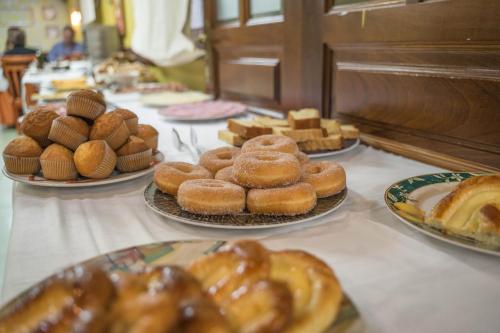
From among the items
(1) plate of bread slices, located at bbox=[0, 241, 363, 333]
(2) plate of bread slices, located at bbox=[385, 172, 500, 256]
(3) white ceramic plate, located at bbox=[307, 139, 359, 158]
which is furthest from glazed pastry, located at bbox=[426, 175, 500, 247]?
(3) white ceramic plate, located at bbox=[307, 139, 359, 158]

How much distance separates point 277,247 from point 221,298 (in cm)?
29

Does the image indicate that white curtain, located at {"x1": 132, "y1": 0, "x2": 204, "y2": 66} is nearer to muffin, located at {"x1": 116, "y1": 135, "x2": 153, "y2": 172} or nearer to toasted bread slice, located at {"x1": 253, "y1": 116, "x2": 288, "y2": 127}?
toasted bread slice, located at {"x1": 253, "y1": 116, "x2": 288, "y2": 127}

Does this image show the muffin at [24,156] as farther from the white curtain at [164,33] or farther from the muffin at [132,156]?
the white curtain at [164,33]

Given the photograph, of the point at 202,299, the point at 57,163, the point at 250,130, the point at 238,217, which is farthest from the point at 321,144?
the point at 202,299

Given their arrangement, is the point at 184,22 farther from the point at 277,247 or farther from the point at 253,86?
the point at 277,247

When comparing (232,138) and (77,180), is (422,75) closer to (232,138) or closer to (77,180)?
(232,138)

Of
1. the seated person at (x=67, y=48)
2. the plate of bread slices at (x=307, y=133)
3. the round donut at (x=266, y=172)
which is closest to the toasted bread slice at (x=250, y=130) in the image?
the plate of bread slices at (x=307, y=133)

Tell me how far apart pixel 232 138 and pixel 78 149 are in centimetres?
48

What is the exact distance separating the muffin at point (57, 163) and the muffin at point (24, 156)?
1.5 inches

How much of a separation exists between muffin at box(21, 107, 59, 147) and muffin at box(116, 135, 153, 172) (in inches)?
6.2

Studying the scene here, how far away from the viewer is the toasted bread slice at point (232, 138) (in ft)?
4.27

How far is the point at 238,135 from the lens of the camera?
1.31 meters

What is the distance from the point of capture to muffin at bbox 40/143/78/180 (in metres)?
0.93

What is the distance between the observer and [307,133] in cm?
120
